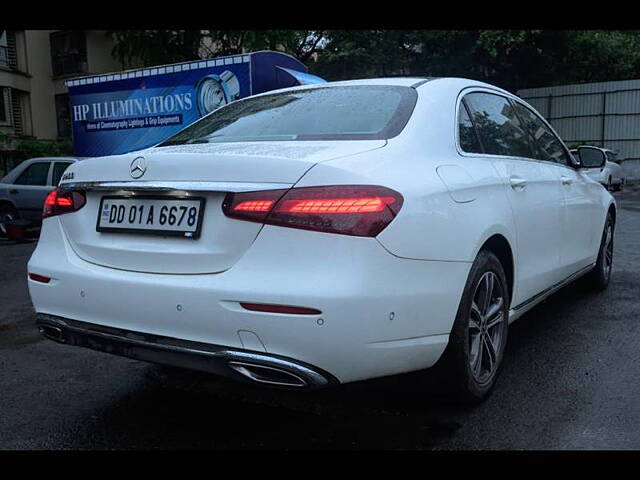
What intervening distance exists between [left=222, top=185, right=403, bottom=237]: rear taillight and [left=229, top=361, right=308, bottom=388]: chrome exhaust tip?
1.70 ft

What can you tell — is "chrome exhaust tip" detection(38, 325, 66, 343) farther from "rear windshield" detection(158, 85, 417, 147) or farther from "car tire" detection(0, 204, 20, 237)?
"car tire" detection(0, 204, 20, 237)

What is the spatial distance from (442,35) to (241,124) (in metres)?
23.6

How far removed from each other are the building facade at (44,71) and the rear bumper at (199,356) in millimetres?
25448

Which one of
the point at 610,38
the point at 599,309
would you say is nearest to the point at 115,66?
the point at 610,38

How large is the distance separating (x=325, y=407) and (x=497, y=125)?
1841 millimetres

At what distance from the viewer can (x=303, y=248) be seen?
226 cm

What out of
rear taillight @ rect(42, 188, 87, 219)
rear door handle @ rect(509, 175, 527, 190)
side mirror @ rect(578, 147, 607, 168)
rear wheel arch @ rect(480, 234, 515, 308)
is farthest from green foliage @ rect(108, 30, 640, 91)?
rear taillight @ rect(42, 188, 87, 219)

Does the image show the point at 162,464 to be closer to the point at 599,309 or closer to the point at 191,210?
the point at 191,210

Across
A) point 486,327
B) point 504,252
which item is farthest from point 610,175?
point 486,327

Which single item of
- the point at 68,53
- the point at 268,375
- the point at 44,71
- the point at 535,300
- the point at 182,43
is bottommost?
the point at 535,300

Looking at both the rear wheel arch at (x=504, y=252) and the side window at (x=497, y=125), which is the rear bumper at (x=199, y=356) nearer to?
the rear wheel arch at (x=504, y=252)

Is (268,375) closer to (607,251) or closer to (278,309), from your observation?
(278,309)

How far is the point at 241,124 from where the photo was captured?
10.6 ft

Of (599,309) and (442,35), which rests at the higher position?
(442,35)
